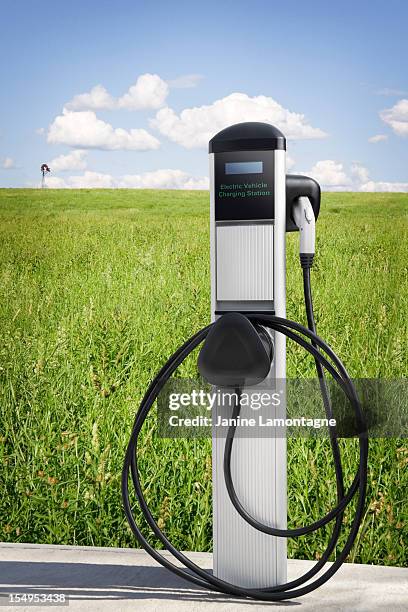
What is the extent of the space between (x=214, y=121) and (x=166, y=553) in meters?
1.59

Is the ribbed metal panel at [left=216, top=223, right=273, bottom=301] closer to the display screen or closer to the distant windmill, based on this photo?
the display screen

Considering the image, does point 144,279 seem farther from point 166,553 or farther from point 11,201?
point 166,553

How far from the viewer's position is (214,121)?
2955 mm

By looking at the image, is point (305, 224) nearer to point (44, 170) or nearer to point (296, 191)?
point (296, 191)

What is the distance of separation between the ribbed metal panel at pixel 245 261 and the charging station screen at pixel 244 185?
0.03 m

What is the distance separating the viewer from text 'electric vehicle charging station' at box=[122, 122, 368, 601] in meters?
1.63

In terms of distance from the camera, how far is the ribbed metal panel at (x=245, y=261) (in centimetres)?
167

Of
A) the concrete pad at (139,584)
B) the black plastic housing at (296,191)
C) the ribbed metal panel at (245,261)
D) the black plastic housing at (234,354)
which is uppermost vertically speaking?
the black plastic housing at (296,191)

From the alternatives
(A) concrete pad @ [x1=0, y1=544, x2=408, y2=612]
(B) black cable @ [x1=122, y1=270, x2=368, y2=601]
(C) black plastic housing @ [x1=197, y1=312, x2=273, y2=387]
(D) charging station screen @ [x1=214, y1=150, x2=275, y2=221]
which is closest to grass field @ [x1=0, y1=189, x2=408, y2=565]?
(A) concrete pad @ [x1=0, y1=544, x2=408, y2=612]

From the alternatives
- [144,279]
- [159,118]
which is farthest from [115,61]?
[144,279]

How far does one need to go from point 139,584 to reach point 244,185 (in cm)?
96

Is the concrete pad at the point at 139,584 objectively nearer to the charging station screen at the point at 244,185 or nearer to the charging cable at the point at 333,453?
the charging cable at the point at 333,453

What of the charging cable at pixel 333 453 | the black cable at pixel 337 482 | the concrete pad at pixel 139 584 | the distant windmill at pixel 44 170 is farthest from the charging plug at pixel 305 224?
the distant windmill at pixel 44 170

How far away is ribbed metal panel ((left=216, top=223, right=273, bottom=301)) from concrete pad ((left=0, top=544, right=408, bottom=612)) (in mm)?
677
